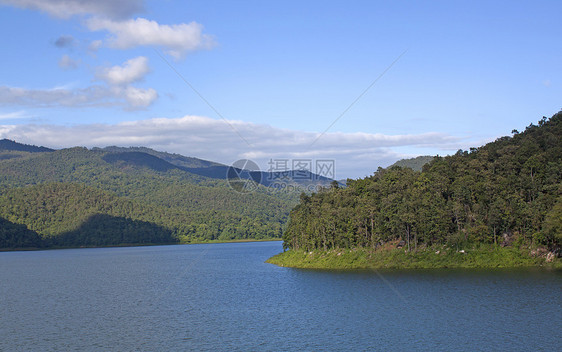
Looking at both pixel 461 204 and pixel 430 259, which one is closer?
pixel 430 259

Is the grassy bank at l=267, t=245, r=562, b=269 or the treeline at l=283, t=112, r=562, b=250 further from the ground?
the treeline at l=283, t=112, r=562, b=250

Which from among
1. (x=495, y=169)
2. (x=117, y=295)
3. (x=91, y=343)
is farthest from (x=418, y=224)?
(x=91, y=343)

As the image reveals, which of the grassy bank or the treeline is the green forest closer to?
the treeline

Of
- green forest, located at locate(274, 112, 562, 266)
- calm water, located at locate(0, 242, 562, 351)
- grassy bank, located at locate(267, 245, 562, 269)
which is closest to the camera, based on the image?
calm water, located at locate(0, 242, 562, 351)

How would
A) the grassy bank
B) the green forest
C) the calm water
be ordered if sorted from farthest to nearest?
1. the green forest
2. the grassy bank
3. the calm water

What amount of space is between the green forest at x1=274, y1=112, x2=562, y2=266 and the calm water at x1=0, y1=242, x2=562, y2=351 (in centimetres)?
1185

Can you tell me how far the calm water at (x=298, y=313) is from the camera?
3869 cm

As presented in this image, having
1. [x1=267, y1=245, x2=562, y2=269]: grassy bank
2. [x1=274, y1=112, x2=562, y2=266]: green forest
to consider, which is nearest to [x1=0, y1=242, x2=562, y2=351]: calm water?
[x1=267, y1=245, x2=562, y2=269]: grassy bank

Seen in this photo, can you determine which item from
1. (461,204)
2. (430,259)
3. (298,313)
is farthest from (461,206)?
(298,313)

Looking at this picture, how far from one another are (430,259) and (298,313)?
4094cm

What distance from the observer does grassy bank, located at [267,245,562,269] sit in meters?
79.7

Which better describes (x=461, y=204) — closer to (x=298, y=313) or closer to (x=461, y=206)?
(x=461, y=206)

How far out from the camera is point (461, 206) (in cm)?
8812

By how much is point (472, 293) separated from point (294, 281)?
89.5 ft
